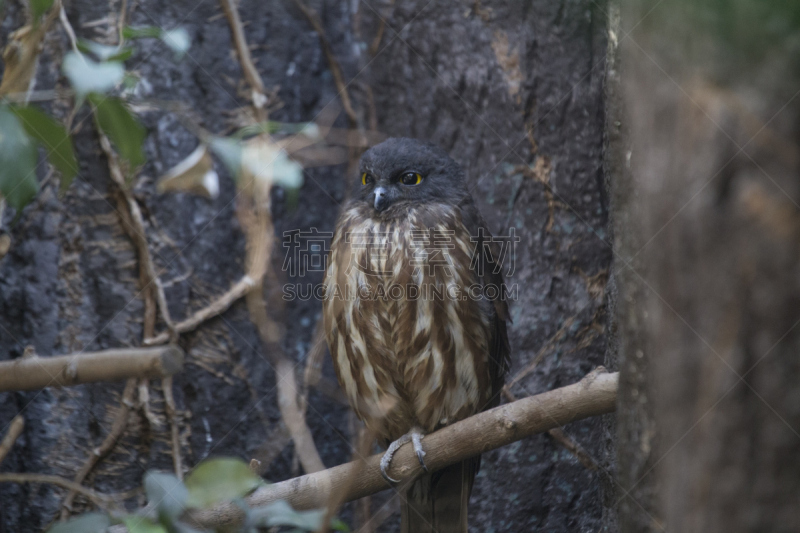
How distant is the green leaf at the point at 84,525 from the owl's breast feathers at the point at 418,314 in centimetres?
113

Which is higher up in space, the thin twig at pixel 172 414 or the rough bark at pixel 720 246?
the thin twig at pixel 172 414

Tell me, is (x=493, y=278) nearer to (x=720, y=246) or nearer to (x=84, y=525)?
(x=84, y=525)

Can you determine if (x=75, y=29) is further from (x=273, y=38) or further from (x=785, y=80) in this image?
(x=785, y=80)

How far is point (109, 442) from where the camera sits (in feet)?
9.35

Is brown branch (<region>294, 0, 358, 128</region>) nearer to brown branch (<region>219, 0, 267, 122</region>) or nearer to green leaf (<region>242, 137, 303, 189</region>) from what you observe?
brown branch (<region>219, 0, 267, 122</region>)

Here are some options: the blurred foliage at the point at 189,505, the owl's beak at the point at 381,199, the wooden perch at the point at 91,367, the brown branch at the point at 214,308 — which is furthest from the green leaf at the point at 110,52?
the brown branch at the point at 214,308

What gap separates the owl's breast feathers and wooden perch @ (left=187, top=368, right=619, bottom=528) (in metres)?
0.37

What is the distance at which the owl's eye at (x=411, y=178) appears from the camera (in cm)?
276

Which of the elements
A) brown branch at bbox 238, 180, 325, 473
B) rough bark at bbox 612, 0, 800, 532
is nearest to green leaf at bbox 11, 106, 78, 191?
brown branch at bbox 238, 180, 325, 473

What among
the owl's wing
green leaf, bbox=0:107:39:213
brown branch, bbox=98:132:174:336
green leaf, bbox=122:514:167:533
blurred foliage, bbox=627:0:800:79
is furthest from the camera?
brown branch, bbox=98:132:174:336

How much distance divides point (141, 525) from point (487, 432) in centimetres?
112

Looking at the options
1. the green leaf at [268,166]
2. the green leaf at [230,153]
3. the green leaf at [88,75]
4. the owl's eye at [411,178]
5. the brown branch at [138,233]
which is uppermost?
the brown branch at [138,233]

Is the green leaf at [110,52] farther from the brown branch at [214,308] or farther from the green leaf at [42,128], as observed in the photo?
the brown branch at [214,308]

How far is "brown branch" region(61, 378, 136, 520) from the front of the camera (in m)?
2.73
